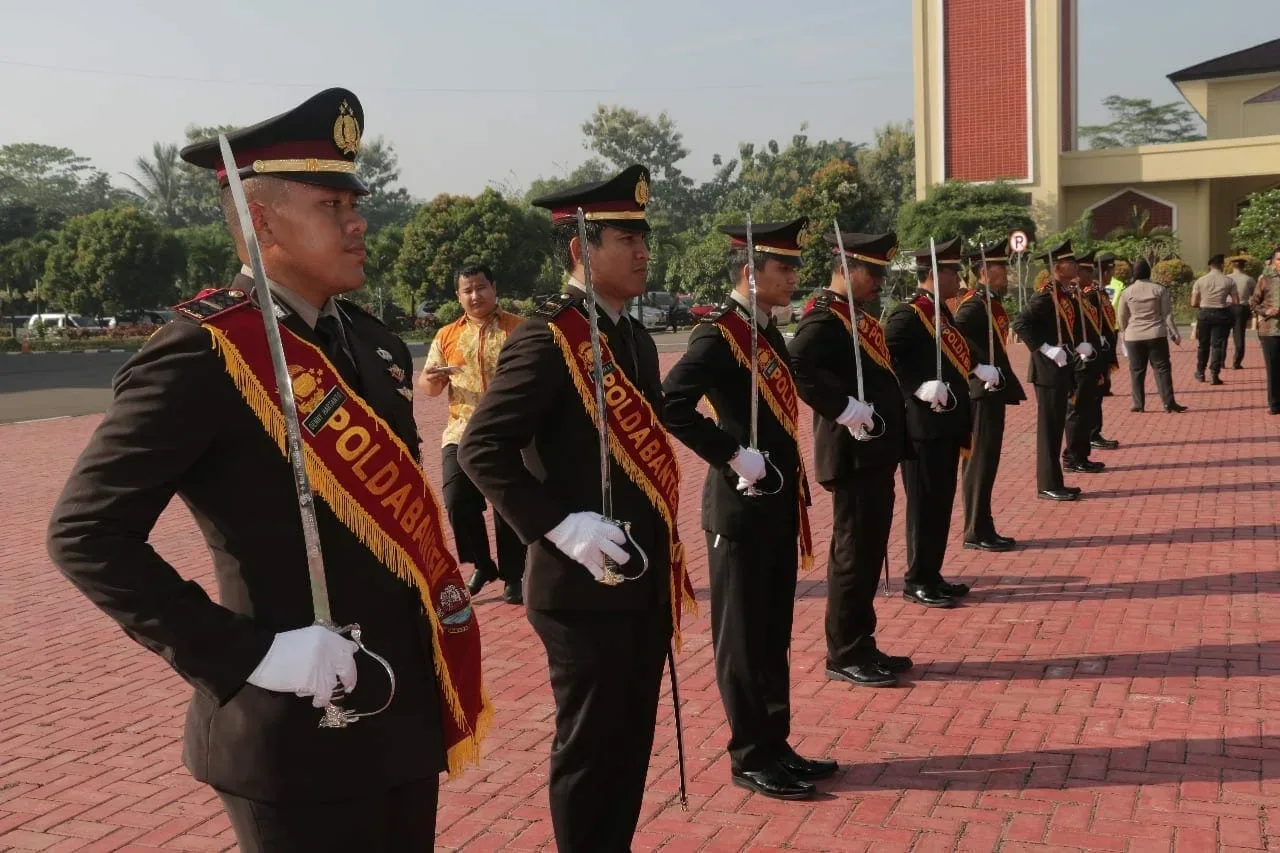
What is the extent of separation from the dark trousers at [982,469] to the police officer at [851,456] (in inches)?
101

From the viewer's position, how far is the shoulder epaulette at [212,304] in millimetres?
2154

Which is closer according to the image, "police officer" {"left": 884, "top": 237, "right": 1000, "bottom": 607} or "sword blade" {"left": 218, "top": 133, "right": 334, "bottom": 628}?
"sword blade" {"left": 218, "top": 133, "right": 334, "bottom": 628}

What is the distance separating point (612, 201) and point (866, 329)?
7.80 feet

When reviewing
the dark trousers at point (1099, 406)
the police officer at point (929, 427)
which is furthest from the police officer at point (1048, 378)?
the police officer at point (929, 427)

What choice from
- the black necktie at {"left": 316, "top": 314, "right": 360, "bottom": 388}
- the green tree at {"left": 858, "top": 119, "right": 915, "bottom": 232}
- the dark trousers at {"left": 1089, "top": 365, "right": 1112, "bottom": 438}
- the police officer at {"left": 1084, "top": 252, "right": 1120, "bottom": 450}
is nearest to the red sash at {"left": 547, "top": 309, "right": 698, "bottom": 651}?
the black necktie at {"left": 316, "top": 314, "right": 360, "bottom": 388}

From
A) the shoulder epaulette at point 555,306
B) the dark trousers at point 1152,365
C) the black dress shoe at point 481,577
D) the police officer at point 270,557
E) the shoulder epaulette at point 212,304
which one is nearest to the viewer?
the police officer at point 270,557

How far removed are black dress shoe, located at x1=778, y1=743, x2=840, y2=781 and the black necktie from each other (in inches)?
100

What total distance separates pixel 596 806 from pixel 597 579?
0.63 m

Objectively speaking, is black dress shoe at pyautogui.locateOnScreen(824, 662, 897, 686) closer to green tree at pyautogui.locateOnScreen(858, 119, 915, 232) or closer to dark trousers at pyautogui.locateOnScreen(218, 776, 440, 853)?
dark trousers at pyautogui.locateOnScreen(218, 776, 440, 853)

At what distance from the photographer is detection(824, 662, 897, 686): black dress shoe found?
5371 mm

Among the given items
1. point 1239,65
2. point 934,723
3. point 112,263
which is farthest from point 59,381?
point 1239,65

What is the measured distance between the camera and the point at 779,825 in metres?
4.06

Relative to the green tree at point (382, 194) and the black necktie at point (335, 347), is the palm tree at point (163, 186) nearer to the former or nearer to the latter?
the green tree at point (382, 194)

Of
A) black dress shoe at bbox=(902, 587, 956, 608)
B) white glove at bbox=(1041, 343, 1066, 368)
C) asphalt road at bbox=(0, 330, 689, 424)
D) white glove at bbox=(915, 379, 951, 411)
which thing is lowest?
asphalt road at bbox=(0, 330, 689, 424)
